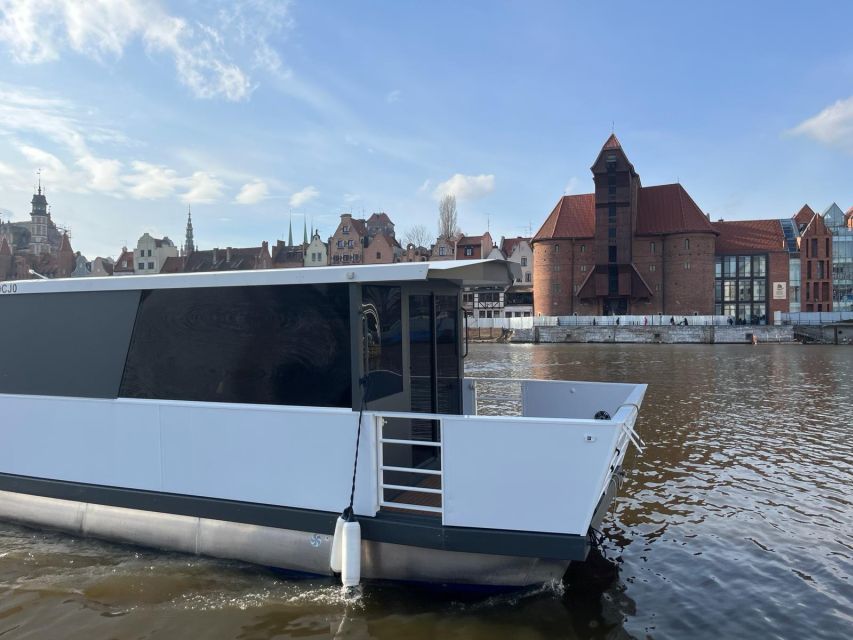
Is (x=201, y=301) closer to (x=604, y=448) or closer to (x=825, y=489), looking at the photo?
(x=604, y=448)

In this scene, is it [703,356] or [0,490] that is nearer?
[0,490]

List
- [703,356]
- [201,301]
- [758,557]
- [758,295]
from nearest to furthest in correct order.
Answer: [201,301] < [758,557] < [703,356] < [758,295]

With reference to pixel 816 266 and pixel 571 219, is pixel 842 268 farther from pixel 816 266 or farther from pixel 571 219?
pixel 571 219

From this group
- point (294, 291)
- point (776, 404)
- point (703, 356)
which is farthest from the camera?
point (703, 356)

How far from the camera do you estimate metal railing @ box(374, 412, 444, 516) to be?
5258 millimetres

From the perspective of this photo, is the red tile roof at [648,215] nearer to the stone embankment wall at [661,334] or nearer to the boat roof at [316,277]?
the stone embankment wall at [661,334]

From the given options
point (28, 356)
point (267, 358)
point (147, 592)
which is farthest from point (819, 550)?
point (28, 356)

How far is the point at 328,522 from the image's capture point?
223 inches

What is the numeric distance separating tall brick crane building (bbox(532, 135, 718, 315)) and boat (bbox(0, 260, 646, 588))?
63.7 meters

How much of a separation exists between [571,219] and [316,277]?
2763 inches

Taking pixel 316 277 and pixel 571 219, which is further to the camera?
pixel 571 219

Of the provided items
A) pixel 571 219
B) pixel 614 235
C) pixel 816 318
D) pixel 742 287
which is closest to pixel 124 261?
pixel 571 219

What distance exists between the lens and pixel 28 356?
715 cm

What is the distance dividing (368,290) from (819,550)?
6216 mm
